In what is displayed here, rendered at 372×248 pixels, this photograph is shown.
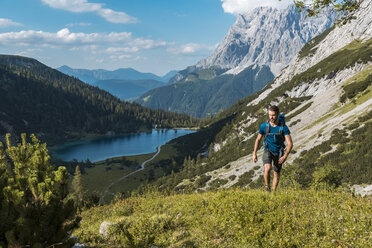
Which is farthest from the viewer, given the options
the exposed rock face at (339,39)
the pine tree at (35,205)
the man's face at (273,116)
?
the exposed rock face at (339,39)

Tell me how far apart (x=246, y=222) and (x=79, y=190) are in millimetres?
72977

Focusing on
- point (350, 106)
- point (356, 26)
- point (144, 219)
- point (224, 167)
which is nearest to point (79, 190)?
point (224, 167)

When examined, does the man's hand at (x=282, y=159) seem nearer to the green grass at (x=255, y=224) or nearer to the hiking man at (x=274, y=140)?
the hiking man at (x=274, y=140)

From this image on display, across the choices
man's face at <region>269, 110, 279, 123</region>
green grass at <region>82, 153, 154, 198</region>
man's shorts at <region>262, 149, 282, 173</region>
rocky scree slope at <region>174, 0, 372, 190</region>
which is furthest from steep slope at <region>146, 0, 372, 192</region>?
green grass at <region>82, 153, 154, 198</region>

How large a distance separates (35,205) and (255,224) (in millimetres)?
4809

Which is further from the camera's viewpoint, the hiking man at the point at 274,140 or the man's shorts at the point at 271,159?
the man's shorts at the point at 271,159

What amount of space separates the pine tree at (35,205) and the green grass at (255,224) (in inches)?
61.4

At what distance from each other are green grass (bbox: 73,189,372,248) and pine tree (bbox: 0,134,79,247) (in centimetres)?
156

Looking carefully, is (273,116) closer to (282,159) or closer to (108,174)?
(282,159)

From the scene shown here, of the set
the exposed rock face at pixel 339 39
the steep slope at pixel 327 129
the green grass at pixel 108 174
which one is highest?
the exposed rock face at pixel 339 39

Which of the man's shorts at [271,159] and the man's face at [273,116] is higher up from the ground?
the man's face at [273,116]

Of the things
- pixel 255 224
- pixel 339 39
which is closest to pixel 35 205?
pixel 255 224

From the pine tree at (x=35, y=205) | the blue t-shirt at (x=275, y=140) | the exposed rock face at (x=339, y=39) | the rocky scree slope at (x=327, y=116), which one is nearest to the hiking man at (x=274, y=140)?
the blue t-shirt at (x=275, y=140)

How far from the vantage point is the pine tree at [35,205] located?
12.8 ft
